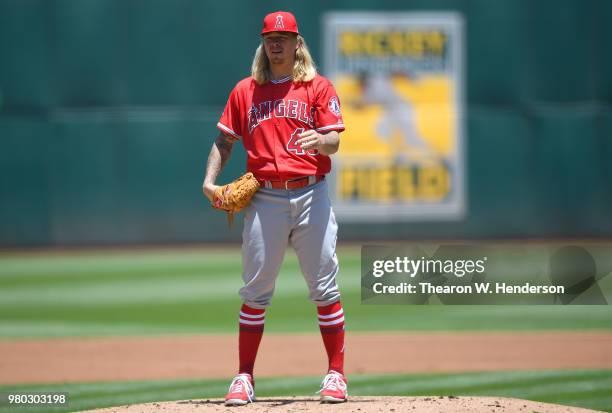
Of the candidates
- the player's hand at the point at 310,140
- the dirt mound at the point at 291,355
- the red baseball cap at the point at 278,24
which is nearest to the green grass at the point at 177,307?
the dirt mound at the point at 291,355

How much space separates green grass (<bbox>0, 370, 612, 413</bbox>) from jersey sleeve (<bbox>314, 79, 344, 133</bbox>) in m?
1.71

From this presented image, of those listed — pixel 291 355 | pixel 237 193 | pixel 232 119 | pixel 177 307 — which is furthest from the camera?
pixel 177 307

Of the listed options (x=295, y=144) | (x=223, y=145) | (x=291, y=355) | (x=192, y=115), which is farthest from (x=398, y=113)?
(x=295, y=144)

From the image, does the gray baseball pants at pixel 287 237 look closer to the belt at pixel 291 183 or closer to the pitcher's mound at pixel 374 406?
the belt at pixel 291 183

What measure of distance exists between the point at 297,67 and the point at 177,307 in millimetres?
5228

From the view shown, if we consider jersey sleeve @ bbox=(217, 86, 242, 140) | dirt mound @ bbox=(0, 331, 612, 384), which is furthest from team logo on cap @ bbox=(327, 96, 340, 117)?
dirt mound @ bbox=(0, 331, 612, 384)

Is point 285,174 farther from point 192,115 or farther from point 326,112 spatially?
point 192,115

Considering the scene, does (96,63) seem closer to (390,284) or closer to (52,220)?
(52,220)

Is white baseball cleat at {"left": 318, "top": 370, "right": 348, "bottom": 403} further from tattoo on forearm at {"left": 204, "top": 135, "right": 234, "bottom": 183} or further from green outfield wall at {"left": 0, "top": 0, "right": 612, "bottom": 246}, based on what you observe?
green outfield wall at {"left": 0, "top": 0, "right": 612, "bottom": 246}

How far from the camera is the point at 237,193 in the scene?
4.45 meters

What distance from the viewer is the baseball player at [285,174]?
446cm

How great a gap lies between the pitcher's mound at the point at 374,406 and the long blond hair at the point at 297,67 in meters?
1.49

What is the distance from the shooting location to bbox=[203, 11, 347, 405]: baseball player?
4465mm

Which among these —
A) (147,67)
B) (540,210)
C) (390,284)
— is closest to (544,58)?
(540,210)
